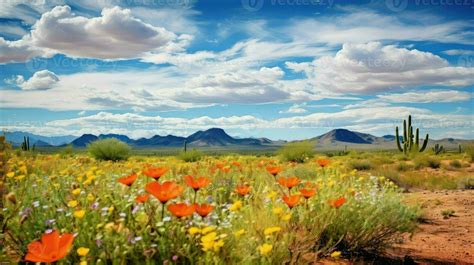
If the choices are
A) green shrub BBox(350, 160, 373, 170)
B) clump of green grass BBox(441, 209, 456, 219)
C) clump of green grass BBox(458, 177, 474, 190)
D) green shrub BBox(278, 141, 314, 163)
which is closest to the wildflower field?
clump of green grass BBox(441, 209, 456, 219)

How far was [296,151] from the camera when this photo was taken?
24828mm

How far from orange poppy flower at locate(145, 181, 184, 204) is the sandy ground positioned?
342 centimetres

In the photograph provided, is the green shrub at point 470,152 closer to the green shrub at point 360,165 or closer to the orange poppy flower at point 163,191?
the green shrub at point 360,165

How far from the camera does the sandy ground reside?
6223 millimetres

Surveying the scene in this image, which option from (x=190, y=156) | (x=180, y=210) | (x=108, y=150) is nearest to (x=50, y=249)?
(x=180, y=210)

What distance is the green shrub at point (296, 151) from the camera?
2477cm

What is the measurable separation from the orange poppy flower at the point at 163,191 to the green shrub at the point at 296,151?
21213 millimetres

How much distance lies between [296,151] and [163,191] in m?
21.5

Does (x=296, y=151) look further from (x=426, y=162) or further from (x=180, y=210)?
(x=180, y=210)

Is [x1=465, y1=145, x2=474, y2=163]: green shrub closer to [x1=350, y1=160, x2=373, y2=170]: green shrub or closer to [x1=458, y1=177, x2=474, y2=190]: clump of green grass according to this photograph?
[x1=350, y1=160, x2=373, y2=170]: green shrub

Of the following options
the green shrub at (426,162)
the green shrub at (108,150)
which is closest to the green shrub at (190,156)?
the green shrub at (108,150)

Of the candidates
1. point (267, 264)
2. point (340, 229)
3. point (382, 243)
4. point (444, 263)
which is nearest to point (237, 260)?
point (267, 264)

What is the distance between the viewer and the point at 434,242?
7176 millimetres

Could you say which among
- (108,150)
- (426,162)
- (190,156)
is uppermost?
(108,150)
